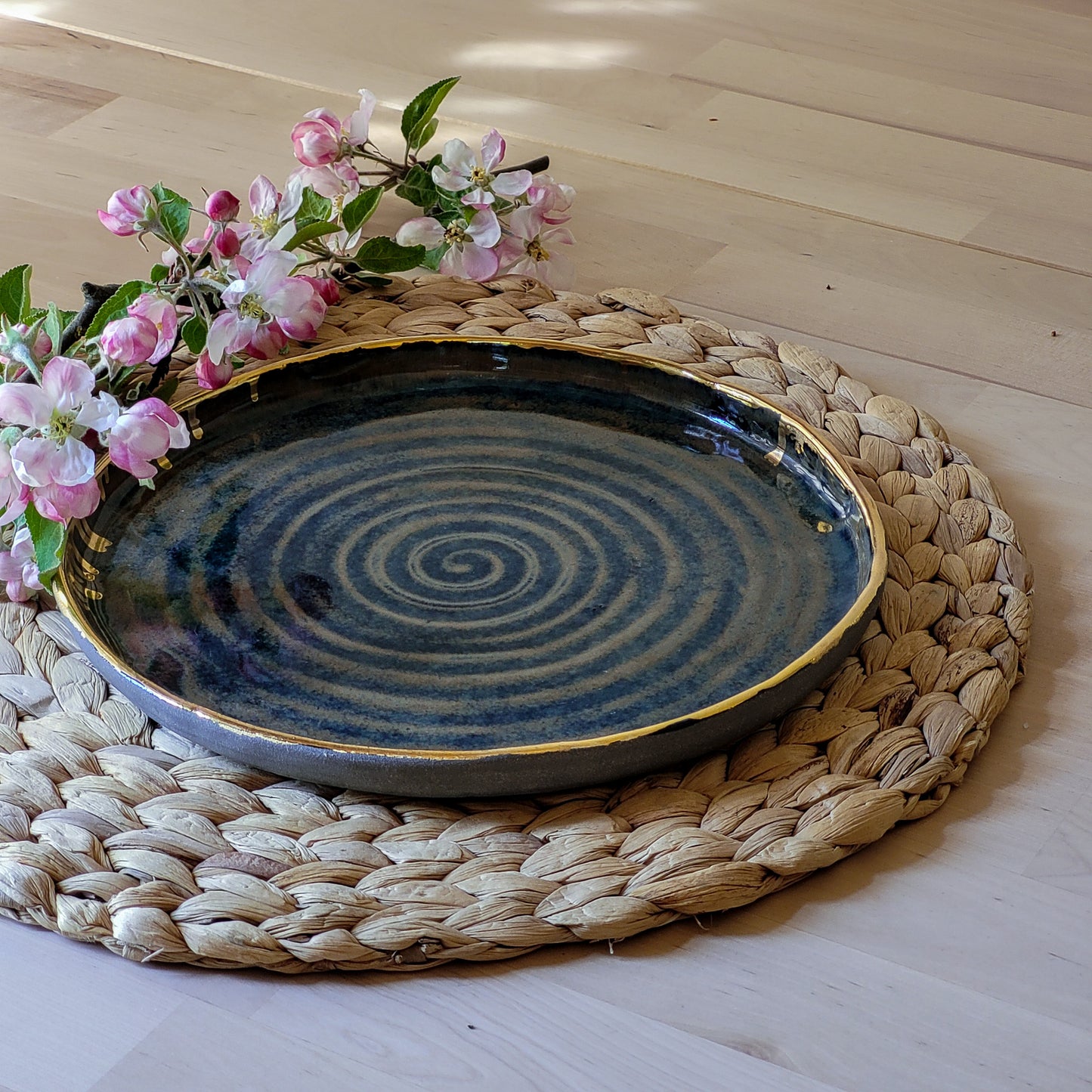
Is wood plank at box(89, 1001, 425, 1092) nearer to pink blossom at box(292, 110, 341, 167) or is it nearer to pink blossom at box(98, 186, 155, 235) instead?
pink blossom at box(98, 186, 155, 235)

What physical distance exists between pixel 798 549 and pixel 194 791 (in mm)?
336

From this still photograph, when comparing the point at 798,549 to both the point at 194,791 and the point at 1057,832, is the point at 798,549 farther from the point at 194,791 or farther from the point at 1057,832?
the point at 194,791

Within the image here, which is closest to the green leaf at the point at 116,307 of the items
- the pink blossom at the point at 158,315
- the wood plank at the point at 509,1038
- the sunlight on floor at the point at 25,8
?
the pink blossom at the point at 158,315

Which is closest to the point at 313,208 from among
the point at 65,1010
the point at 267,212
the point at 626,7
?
the point at 267,212

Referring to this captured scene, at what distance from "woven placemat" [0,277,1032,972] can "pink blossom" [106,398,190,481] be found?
0.11m

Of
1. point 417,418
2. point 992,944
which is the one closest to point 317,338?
point 417,418

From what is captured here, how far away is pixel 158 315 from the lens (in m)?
0.77

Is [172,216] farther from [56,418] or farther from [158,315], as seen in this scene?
[56,418]

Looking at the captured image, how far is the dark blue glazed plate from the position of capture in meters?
0.68

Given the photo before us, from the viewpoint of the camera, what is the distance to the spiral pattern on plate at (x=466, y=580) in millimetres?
711

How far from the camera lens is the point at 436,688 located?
716 millimetres

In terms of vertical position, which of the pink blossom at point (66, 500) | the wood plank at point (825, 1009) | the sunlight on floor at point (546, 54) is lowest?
the wood plank at point (825, 1009)

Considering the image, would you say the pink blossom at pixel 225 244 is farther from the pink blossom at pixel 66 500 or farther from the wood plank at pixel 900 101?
the wood plank at pixel 900 101

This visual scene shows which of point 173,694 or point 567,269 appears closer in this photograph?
point 173,694
